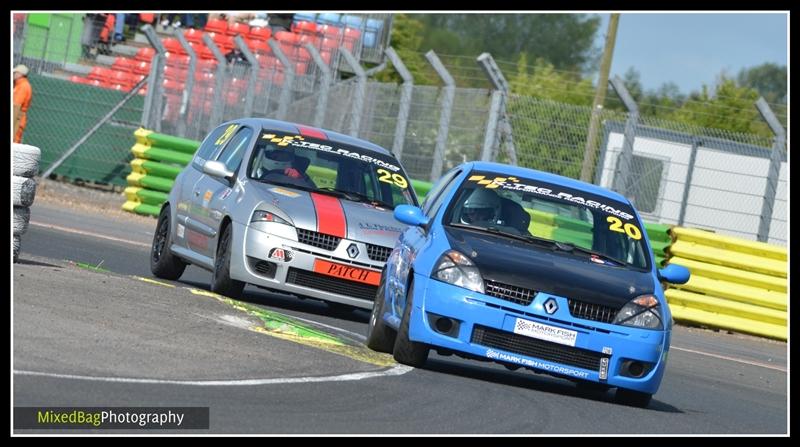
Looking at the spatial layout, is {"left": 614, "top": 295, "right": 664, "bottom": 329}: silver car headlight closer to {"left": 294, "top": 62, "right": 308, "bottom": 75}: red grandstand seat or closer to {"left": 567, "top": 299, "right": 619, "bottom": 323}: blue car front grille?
{"left": 567, "top": 299, "right": 619, "bottom": 323}: blue car front grille

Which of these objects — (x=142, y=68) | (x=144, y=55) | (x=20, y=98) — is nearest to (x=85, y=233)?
(x=20, y=98)

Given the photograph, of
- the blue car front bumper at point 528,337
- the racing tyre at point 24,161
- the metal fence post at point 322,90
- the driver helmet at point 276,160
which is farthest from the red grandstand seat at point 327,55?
the blue car front bumper at point 528,337

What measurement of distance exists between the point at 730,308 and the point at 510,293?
8.82 m

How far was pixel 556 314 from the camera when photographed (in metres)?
9.45

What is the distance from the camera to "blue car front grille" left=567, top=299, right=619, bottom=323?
9.48m

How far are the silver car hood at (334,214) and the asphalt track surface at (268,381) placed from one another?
74 centimetres

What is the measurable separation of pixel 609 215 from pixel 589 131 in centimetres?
912

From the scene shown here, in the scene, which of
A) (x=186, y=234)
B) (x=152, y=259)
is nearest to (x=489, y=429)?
(x=186, y=234)

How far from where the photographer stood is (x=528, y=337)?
31.0ft

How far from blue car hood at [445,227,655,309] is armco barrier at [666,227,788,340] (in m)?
7.68

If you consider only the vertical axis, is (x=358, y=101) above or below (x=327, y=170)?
above

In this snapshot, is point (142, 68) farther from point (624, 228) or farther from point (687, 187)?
point (624, 228)

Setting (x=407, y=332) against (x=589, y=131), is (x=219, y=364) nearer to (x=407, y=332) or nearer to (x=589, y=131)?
(x=407, y=332)
